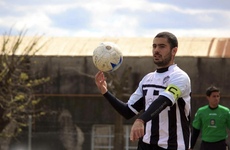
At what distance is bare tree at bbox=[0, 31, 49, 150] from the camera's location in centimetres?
2870

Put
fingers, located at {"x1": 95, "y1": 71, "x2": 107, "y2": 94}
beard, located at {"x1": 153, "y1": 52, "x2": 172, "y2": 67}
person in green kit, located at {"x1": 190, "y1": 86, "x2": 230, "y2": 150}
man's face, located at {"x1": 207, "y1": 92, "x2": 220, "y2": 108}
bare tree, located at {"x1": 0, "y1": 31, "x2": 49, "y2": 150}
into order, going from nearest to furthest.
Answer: beard, located at {"x1": 153, "y1": 52, "x2": 172, "y2": 67} → fingers, located at {"x1": 95, "y1": 71, "x2": 107, "y2": 94} → man's face, located at {"x1": 207, "y1": 92, "x2": 220, "y2": 108} → person in green kit, located at {"x1": 190, "y1": 86, "x2": 230, "y2": 150} → bare tree, located at {"x1": 0, "y1": 31, "x2": 49, "y2": 150}

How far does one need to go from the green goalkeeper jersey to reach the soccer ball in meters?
6.44

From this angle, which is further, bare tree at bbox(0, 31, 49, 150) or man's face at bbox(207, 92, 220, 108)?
bare tree at bbox(0, 31, 49, 150)

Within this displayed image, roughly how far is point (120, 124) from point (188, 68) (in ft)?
13.9

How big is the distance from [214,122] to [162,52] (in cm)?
725

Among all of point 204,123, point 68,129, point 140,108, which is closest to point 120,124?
point 68,129

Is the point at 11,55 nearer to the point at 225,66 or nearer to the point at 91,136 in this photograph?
the point at 91,136

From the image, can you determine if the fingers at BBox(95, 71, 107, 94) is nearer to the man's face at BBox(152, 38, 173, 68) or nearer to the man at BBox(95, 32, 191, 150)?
the man at BBox(95, 32, 191, 150)

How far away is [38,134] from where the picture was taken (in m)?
29.1

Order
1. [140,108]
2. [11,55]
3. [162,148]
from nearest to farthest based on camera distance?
[162,148]
[140,108]
[11,55]

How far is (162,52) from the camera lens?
27.5 feet

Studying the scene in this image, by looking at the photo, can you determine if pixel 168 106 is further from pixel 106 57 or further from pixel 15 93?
pixel 15 93

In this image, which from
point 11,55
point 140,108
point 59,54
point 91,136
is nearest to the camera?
point 140,108

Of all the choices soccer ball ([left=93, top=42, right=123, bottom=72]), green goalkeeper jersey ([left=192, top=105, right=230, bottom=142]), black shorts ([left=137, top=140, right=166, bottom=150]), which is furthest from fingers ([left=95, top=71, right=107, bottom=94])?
green goalkeeper jersey ([left=192, top=105, right=230, bottom=142])
